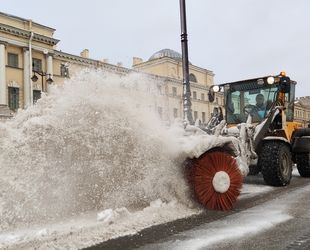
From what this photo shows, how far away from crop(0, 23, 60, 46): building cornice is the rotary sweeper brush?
88.5 feet

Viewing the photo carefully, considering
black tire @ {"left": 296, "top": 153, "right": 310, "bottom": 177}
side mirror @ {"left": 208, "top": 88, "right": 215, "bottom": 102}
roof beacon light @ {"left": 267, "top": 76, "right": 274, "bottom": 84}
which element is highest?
roof beacon light @ {"left": 267, "top": 76, "right": 274, "bottom": 84}

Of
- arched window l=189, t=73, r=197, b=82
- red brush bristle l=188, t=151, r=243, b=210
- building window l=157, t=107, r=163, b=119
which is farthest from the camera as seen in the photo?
arched window l=189, t=73, r=197, b=82

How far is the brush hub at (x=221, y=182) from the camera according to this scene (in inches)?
244

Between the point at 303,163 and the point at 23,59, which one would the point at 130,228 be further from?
the point at 23,59

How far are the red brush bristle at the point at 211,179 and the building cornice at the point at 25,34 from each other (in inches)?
1219

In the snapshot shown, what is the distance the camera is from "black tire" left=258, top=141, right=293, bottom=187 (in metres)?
8.53

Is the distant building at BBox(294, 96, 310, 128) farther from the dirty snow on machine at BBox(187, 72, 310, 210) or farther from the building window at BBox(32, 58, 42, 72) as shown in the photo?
the building window at BBox(32, 58, 42, 72)

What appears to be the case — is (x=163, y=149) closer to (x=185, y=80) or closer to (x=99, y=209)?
(x=99, y=209)

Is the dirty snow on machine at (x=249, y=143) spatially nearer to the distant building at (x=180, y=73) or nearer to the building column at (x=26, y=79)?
the building column at (x=26, y=79)

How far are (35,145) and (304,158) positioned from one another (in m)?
7.91

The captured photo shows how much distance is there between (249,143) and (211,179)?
2405 mm

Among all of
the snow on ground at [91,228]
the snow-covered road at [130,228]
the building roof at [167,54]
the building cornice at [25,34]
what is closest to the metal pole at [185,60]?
the snow-covered road at [130,228]

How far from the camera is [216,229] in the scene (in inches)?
207

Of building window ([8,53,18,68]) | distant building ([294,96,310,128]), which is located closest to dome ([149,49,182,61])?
building window ([8,53,18,68])
